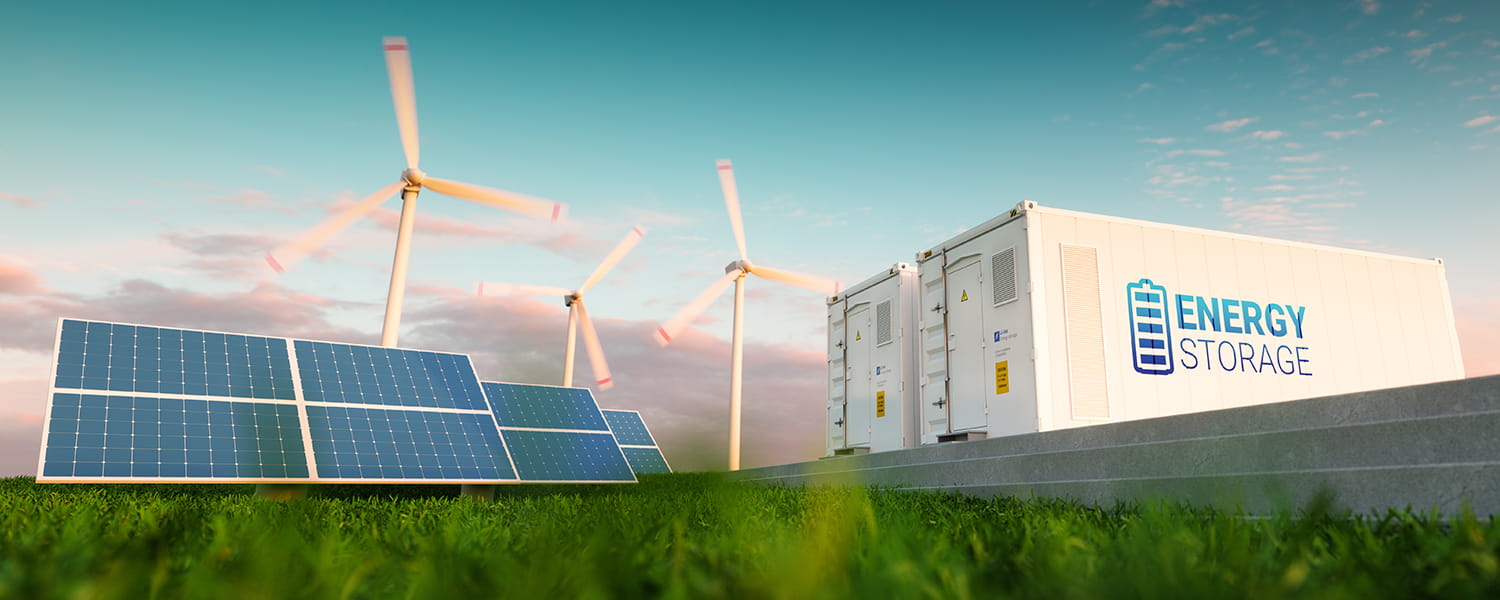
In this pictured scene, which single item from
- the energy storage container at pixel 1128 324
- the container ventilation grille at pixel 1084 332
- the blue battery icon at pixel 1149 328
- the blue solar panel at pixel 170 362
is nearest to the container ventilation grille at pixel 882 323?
the energy storage container at pixel 1128 324

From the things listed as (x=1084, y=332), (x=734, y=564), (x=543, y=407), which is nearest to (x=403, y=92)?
(x=543, y=407)

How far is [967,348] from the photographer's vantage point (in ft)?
44.9

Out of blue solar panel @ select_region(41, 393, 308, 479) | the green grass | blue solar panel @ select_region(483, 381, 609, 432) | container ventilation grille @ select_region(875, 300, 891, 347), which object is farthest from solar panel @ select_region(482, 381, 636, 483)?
the green grass

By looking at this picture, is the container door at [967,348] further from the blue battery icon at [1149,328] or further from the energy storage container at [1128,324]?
the blue battery icon at [1149,328]

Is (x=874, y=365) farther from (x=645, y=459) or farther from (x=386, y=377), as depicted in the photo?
(x=386, y=377)

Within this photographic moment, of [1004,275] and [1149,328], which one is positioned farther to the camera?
[1004,275]

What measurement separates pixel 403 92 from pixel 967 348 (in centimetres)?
1408

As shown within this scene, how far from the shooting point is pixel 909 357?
53.9 feet

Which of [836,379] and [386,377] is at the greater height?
[836,379]

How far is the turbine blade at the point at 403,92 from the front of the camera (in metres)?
17.4

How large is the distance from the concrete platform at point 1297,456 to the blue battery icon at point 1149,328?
4.11 m

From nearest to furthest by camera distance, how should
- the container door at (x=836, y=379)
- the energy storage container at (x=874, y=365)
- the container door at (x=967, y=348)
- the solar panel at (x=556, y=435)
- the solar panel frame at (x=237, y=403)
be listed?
the solar panel frame at (x=237, y=403)
the solar panel at (x=556, y=435)
the container door at (x=967, y=348)
the energy storage container at (x=874, y=365)
the container door at (x=836, y=379)

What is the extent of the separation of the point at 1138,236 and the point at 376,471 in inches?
473

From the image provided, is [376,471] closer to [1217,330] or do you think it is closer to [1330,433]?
[1330,433]
